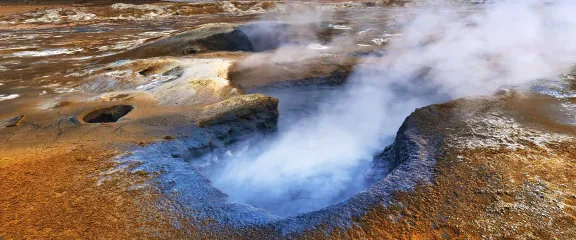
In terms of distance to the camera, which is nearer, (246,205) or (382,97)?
(246,205)

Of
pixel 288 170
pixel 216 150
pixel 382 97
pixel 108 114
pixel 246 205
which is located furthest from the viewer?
pixel 382 97

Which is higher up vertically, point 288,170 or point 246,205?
point 246,205

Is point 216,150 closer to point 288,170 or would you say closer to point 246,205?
point 288,170

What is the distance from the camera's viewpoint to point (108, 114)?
479 centimetres

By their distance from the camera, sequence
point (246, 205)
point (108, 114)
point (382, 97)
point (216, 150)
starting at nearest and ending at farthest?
1. point (246, 205)
2. point (216, 150)
3. point (108, 114)
4. point (382, 97)

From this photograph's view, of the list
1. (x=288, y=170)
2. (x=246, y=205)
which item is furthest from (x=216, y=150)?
(x=246, y=205)

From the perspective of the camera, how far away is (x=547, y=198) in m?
2.42

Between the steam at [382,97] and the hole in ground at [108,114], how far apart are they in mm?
1830

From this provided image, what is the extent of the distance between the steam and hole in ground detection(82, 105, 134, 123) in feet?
6.00

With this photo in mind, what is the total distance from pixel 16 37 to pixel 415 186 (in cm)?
1534

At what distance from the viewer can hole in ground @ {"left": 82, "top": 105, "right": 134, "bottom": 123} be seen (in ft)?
15.4

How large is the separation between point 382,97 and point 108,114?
4400 mm

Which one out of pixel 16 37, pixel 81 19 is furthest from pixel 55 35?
pixel 81 19

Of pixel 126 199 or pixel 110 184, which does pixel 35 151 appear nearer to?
pixel 110 184
